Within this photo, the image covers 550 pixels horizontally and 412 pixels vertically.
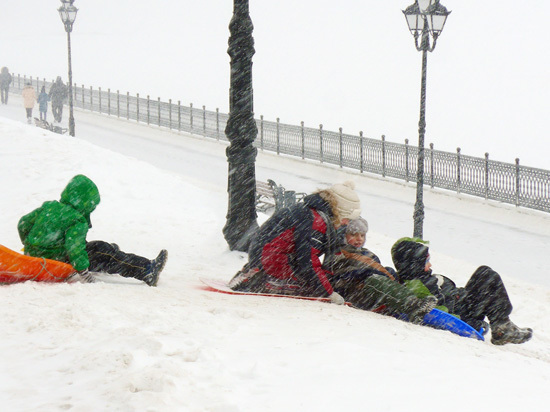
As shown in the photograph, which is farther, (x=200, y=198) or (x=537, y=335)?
(x=200, y=198)

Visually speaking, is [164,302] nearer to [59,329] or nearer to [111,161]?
[59,329]

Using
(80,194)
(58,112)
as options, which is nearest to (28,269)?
(80,194)

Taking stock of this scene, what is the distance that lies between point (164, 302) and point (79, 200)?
→ 1.46m

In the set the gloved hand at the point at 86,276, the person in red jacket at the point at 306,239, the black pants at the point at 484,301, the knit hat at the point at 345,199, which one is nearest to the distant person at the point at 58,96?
the gloved hand at the point at 86,276

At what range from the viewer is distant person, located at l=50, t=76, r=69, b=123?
32.3 meters

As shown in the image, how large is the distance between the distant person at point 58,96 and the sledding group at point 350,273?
27360mm

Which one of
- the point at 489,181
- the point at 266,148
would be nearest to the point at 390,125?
the point at 266,148

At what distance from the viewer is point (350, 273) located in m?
6.66

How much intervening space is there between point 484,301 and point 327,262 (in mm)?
1466

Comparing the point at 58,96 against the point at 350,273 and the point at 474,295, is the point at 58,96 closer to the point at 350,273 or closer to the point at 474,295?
the point at 350,273

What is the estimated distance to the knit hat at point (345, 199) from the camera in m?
6.43

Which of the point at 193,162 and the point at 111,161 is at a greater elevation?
the point at 111,161

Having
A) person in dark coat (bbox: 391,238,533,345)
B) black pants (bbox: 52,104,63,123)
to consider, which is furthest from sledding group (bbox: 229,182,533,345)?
black pants (bbox: 52,104,63,123)

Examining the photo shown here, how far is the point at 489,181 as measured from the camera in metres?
19.4
